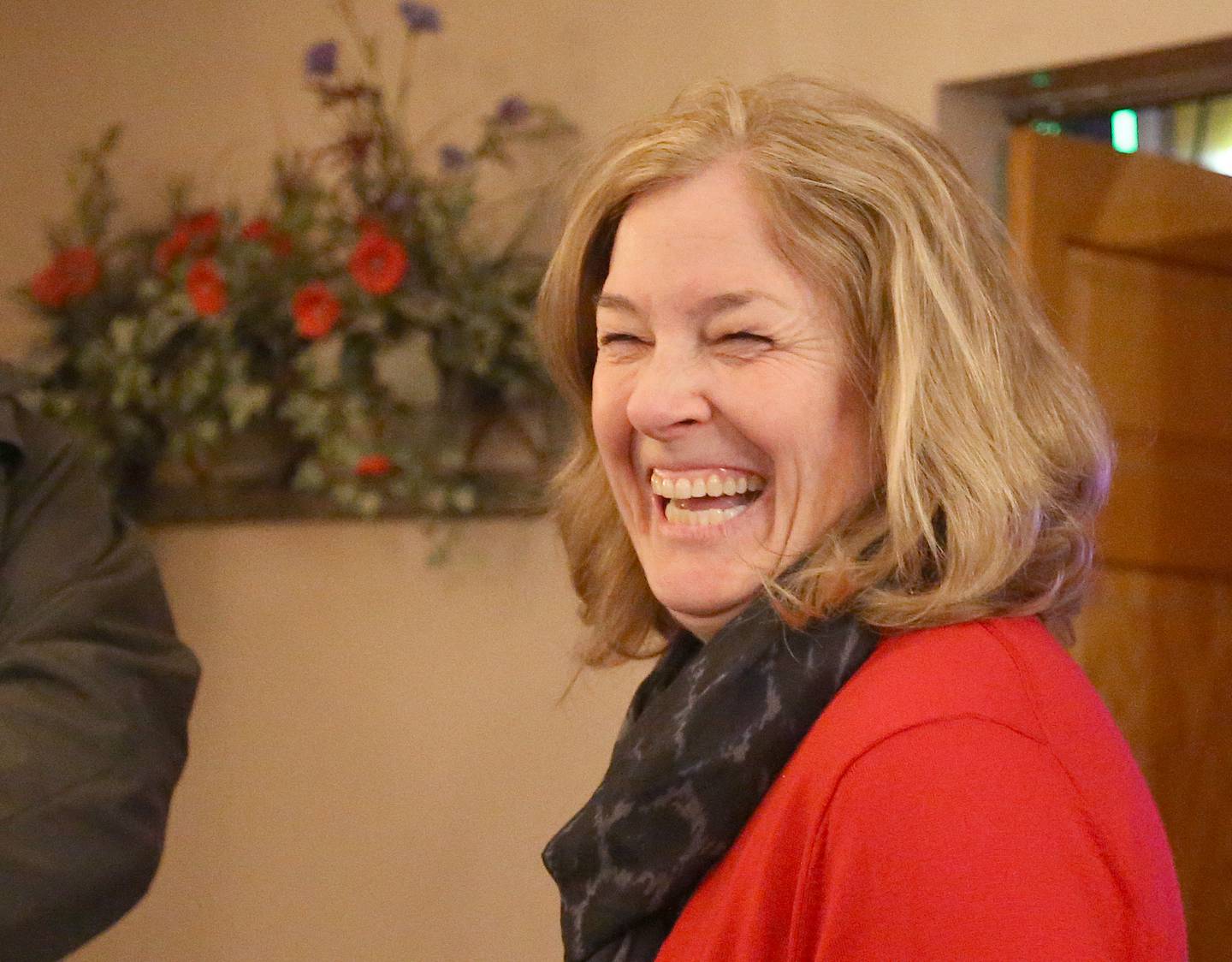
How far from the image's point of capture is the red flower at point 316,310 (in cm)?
264

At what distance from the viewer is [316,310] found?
2652 millimetres

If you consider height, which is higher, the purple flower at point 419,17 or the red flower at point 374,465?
the purple flower at point 419,17

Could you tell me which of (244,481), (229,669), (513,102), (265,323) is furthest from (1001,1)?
(229,669)

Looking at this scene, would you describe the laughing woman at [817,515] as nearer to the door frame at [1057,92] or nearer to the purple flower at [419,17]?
the door frame at [1057,92]

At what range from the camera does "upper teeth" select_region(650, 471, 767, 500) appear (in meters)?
1.07

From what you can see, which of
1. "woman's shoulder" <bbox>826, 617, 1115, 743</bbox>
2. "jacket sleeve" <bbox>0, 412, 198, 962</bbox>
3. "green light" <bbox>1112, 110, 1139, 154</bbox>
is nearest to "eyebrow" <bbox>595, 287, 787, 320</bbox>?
"woman's shoulder" <bbox>826, 617, 1115, 743</bbox>

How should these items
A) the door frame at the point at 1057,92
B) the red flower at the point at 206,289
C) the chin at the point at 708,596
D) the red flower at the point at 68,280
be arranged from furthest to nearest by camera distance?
the red flower at the point at 68,280 → the red flower at the point at 206,289 → the door frame at the point at 1057,92 → the chin at the point at 708,596

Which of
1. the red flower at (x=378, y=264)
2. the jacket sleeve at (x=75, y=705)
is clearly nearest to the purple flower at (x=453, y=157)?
the red flower at (x=378, y=264)

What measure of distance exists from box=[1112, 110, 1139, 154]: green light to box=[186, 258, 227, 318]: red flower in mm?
1675

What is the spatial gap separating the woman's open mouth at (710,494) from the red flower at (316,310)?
1662 mm

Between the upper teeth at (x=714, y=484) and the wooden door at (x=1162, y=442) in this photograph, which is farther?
the wooden door at (x=1162, y=442)

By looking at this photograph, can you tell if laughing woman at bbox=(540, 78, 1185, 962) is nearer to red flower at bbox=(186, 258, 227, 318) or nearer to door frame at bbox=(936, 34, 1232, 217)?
door frame at bbox=(936, 34, 1232, 217)

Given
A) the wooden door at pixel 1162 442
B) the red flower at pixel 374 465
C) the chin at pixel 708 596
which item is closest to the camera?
the chin at pixel 708 596

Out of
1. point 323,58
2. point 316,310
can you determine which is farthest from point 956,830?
point 323,58
